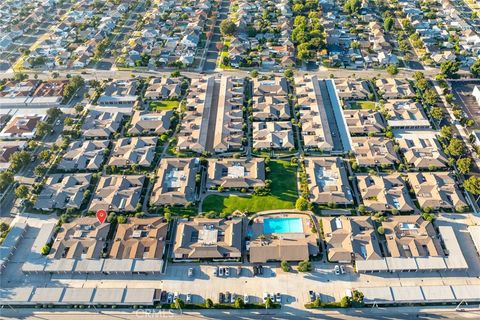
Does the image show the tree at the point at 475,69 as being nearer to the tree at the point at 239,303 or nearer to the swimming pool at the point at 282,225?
the swimming pool at the point at 282,225

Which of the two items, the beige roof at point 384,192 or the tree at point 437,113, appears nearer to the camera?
the beige roof at point 384,192

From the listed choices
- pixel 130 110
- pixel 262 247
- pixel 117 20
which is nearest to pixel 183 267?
pixel 262 247

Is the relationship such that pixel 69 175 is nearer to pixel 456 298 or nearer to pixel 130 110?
pixel 130 110

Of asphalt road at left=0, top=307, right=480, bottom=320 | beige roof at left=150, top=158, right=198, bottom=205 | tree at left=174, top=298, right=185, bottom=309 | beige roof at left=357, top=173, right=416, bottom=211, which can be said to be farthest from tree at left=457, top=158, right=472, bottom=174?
tree at left=174, top=298, right=185, bottom=309

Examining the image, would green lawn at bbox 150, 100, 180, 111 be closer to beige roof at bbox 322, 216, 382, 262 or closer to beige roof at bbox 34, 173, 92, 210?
beige roof at bbox 34, 173, 92, 210

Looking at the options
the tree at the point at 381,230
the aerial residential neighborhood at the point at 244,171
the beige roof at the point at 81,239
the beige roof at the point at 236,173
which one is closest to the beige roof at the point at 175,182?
the aerial residential neighborhood at the point at 244,171

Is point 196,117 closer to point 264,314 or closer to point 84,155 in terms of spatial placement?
point 84,155
